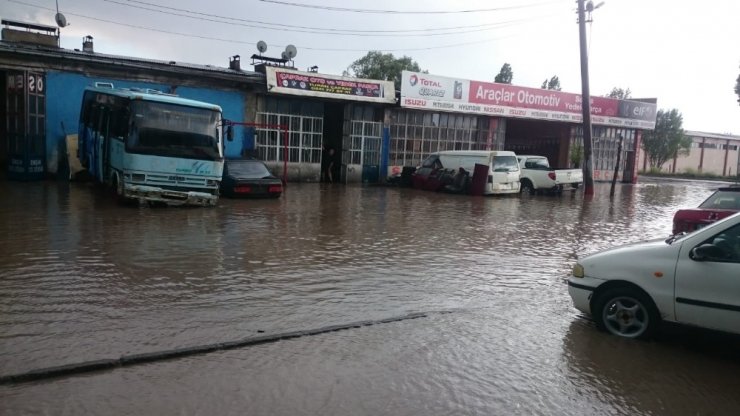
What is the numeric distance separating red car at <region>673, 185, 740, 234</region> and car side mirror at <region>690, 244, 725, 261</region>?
4.54m

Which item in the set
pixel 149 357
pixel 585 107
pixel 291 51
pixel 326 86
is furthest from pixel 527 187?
pixel 149 357

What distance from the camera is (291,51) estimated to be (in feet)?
86.6

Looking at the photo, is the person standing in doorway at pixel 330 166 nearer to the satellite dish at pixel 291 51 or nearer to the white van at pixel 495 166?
the satellite dish at pixel 291 51

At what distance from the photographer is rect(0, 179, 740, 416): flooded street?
13.1ft

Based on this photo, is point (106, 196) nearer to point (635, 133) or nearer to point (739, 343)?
point (739, 343)

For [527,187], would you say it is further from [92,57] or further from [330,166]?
[92,57]

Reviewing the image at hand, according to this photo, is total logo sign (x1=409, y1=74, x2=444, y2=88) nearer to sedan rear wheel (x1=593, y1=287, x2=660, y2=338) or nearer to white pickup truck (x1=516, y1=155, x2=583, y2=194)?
white pickup truck (x1=516, y1=155, x2=583, y2=194)

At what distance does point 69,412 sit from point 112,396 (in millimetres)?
292

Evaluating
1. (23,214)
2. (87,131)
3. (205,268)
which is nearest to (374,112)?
(87,131)

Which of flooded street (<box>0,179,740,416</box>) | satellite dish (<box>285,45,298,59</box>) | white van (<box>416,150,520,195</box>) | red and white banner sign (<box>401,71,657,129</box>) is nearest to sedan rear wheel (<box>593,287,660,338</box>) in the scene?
flooded street (<box>0,179,740,416</box>)

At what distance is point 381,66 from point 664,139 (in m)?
29.4

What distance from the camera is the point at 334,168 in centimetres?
2683

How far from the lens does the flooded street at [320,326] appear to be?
399 centimetres

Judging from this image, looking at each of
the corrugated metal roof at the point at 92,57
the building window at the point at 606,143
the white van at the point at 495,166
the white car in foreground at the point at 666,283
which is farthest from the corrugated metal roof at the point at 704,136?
the white car in foreground at the point at 666,283
